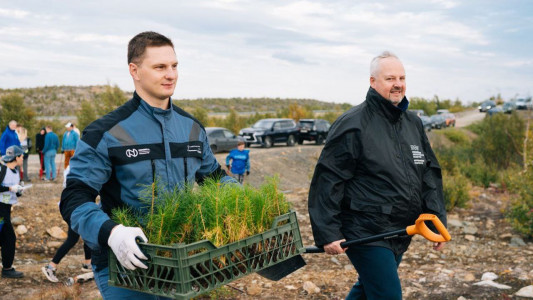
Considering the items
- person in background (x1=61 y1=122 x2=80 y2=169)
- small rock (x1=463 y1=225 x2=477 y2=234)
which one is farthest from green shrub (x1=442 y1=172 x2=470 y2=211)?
person in background (x1=61 y1=122 x2=80 y2=169)

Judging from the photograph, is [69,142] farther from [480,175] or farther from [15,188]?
[480,175]

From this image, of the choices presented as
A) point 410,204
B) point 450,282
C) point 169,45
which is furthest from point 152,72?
point 450,282

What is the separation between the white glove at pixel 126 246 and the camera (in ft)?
6.36

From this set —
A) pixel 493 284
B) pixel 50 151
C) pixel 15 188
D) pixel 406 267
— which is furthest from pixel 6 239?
pixel 50 151

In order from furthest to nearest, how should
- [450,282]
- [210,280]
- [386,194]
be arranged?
[450,282], [386,194], [210,280]

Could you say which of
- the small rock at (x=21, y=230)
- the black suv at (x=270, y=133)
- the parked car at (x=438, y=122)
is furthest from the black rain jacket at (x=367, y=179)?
the parked car at (x=438, y=122)

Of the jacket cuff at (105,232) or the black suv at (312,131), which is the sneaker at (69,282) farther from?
the black suv at (312,131)

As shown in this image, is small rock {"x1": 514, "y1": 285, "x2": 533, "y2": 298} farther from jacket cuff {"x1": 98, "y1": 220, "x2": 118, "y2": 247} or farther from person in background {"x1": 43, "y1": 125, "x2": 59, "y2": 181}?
person in background {"x1": 43, "y1": 125, "x2": 59, "y2": 181}

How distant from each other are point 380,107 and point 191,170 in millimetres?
1417

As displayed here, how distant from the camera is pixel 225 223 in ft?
7.28

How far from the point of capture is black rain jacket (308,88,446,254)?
3.21 m

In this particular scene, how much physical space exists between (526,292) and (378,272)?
118 inches

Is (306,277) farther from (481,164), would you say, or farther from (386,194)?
(481,164)

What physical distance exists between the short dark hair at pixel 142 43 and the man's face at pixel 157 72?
21mm
